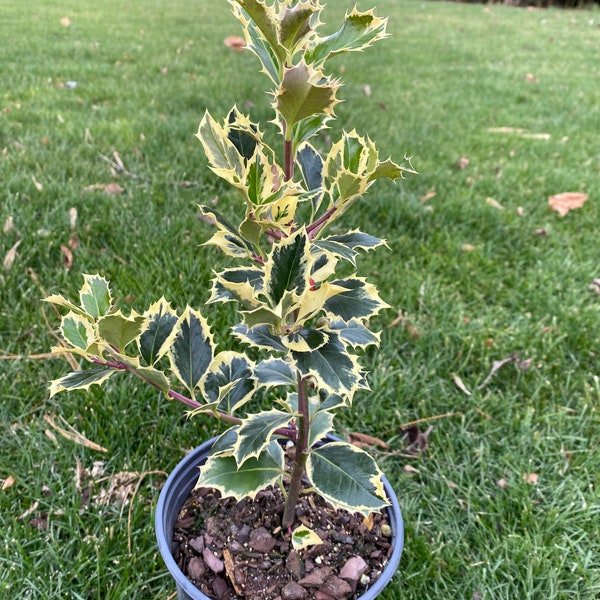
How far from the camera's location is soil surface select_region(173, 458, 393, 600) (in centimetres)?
114

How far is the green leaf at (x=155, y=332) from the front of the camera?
3.31ft

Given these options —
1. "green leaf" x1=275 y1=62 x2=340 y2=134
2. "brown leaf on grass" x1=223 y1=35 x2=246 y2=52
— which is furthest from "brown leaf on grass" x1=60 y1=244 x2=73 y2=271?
"brown leaf on grass" x1=223 y1=35 x2=246 y2=52

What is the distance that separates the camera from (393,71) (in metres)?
5.48

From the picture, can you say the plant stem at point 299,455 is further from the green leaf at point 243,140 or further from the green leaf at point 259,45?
the green leaf at point 259,45

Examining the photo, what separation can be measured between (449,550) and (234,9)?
4.49ft

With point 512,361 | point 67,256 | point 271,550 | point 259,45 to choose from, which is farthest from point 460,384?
point 67,256

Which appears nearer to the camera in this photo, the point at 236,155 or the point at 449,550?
the point at 236,155

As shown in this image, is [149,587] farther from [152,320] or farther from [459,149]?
[459,149]

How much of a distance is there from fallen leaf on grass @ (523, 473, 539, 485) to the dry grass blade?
1.26 metres

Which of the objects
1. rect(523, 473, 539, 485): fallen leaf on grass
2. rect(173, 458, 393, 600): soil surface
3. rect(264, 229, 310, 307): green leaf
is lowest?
rect(523, 473, 539, 485): fallen leaf on grass

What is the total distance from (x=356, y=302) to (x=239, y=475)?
0.45m

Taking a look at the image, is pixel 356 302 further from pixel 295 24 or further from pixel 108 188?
pixel 108 188

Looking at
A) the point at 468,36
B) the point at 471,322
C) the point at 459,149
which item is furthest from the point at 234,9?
the point at 468,36

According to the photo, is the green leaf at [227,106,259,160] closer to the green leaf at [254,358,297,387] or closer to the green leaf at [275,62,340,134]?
the green leaf at [275,62,340,134]
